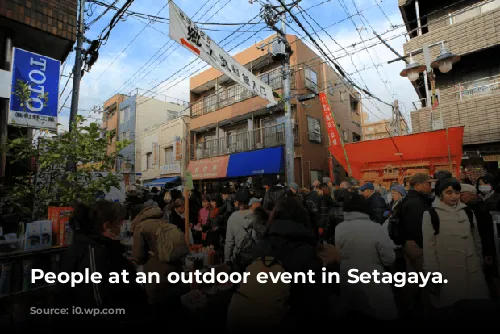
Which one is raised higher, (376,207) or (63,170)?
(63,170)

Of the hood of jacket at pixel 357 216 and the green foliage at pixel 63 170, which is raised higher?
the green foliage at pixel 63 170

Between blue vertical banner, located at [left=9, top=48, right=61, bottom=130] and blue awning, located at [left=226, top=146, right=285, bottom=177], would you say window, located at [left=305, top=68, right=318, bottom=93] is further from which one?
blue vertical banner, located at [left=9, top=48, right=61, bottom=130]

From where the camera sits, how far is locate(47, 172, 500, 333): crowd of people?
1.79m

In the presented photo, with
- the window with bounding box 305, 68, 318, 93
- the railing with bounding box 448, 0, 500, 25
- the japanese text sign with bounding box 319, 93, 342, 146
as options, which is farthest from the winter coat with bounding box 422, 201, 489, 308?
the window with bounding box 305, 68, 318, 93

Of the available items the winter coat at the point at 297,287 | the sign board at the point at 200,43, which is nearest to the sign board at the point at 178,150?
the sign board at the point at 200,43

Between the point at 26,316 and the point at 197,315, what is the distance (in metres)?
2.18

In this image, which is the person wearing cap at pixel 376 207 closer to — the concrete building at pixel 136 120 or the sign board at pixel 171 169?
the sign board at pixel 171 169

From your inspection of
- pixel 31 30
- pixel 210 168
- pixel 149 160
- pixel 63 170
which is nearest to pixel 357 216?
pixel 63 170

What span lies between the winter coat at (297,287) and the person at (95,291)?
0.79m

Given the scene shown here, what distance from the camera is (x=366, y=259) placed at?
2484mm

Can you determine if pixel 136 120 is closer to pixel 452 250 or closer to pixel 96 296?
pixel 96 296

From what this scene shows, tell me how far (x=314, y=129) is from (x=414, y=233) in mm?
12987

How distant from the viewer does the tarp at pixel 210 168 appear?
1703cm

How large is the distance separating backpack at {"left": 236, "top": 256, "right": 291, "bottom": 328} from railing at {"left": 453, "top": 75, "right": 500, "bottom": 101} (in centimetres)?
1271
